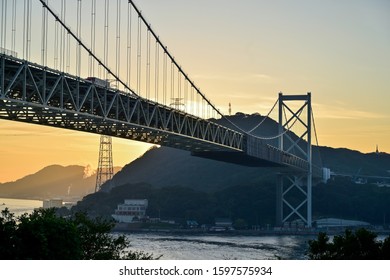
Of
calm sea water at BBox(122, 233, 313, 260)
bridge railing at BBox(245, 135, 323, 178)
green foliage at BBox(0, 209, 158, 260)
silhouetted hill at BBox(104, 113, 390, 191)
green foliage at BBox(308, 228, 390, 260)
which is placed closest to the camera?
green foliage at BBox(0, 209, 158, 260)

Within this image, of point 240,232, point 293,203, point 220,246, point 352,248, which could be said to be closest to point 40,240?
point 352,248

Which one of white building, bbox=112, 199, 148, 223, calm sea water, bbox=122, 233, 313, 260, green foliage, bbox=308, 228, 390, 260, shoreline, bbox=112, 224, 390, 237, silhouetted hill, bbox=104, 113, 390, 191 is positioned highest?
silhouetted hill, bbox=104, 113, 390, 191

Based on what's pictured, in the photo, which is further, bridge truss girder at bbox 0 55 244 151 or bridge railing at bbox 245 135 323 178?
bridge railing at bbox 245 135 323 178

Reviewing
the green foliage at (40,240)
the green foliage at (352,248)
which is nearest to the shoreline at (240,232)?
the green foliage at (352,248)

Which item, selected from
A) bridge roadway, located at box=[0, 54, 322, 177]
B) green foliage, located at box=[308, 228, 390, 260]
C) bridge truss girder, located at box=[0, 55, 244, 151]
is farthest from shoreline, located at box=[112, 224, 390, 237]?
green foliage, located at box=[308, 228, 390, 260]

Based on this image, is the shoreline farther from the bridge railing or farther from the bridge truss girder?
the bridge truss girder

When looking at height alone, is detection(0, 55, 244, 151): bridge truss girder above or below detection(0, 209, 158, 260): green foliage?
above

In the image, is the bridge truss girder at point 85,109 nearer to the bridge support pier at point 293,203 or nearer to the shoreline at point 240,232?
the shoreline at point 240,232
